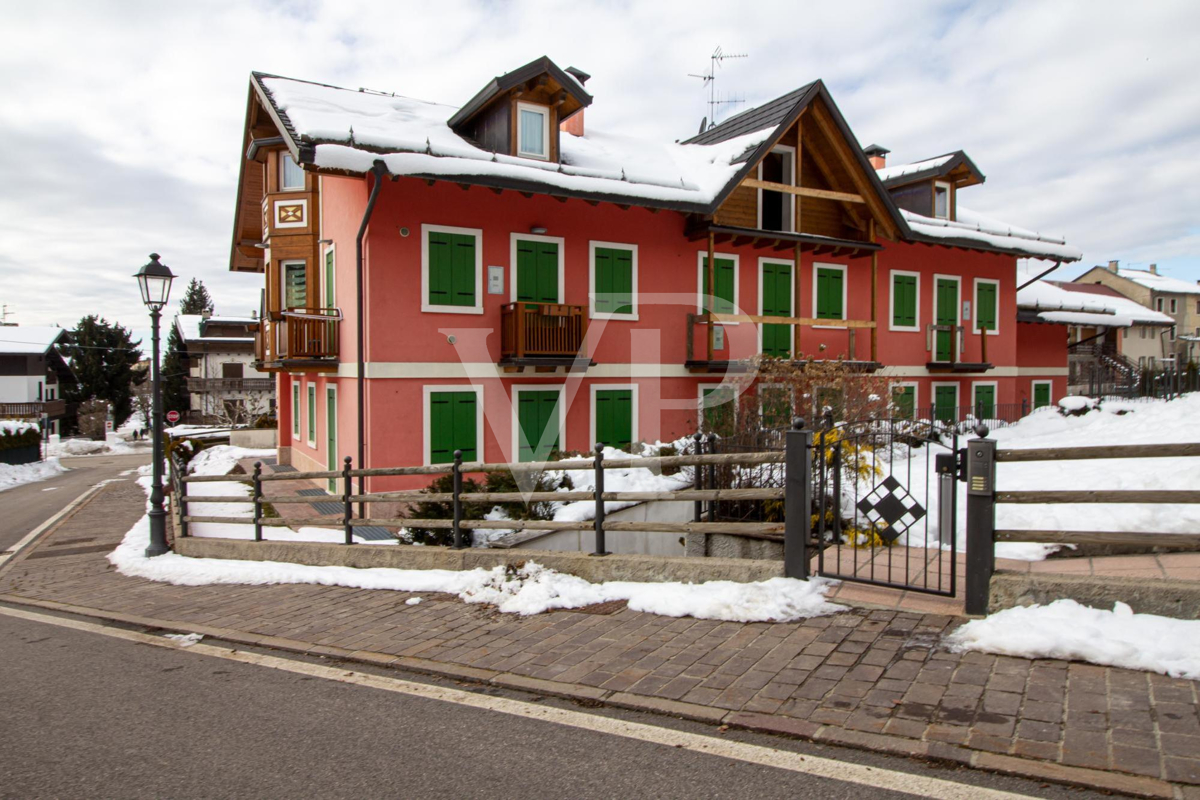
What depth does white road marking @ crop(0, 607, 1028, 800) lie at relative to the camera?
139 inches

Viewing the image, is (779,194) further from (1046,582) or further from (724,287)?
(1046,582)

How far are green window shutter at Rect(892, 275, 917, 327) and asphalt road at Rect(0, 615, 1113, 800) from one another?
18605mm

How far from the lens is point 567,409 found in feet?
53.9

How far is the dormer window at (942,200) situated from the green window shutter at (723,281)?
8.17 m

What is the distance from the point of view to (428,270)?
15.0 metres

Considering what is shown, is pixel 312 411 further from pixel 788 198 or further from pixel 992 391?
pixel 992 391

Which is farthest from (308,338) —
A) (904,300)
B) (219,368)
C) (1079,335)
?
(219,368)

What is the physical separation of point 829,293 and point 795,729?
1711 cm

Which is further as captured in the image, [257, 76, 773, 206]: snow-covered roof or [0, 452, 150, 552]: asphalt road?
[0, 452, 150, 552]: asphalt road

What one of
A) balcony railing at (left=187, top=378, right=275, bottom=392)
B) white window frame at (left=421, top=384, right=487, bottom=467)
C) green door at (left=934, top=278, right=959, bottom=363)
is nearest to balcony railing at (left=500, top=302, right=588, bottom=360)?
white window frame at (left=421, top=384, right=487, bottom=467)

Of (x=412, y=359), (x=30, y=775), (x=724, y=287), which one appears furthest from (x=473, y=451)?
(x=30, y=775)

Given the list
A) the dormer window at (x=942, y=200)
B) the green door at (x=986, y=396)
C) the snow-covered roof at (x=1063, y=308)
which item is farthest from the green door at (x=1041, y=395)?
the dormer window at (x=942, y=200)

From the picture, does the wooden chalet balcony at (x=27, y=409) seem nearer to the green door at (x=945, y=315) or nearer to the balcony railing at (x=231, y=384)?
the balcony railing at (x=231, y=384)

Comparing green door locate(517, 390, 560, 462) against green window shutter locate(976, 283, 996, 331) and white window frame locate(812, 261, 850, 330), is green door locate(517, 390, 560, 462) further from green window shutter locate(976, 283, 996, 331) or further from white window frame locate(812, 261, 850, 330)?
green window shutter locate(976, 283, 996, 331)
